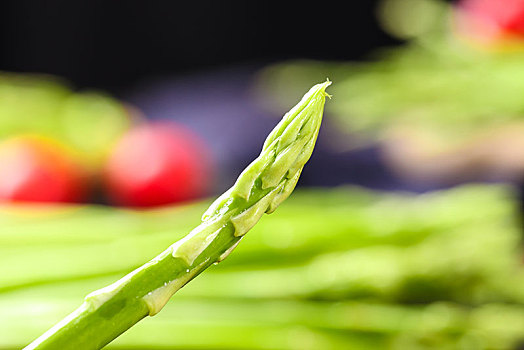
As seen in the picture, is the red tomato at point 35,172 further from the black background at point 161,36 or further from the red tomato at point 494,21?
the black background at point 161,36

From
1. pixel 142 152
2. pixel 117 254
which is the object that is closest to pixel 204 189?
pixel 142 152

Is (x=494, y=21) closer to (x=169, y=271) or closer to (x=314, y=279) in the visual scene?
(x=314, y=279)

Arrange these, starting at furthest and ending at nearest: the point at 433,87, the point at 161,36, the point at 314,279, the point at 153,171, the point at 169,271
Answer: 1. the point at 161,36
2. the point at 153,171
3. the point at 433,87
4. the point at 314,279
5. the point at 169,271

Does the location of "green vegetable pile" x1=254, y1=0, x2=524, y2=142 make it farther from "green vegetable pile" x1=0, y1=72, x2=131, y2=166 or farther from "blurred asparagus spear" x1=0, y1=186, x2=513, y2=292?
"green vegetable pile" x1=0, y1=72, x2=131, y2=166

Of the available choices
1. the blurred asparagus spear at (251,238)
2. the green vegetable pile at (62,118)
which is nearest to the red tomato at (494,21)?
the blurred asparagus spear at (251,238)

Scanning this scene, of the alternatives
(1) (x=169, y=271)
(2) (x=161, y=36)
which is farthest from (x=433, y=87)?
(2) (x=161, y=36)

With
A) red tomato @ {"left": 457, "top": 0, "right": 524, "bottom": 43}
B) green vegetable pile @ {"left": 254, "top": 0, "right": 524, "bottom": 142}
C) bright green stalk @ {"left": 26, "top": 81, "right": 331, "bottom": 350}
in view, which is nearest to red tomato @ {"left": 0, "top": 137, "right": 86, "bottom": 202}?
green vegetable pile @ {"left": 254, "top": 0, "right": 524, "bottom": 142}
